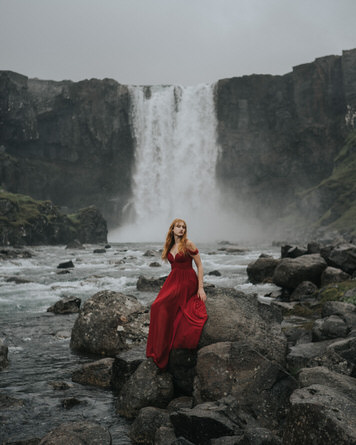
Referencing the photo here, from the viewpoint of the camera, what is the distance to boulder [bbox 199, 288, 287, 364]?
6.94m

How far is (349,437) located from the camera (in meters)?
4.11

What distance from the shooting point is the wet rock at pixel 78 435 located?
5.39m

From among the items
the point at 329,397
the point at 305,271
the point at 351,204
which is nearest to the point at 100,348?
the point at 329,397

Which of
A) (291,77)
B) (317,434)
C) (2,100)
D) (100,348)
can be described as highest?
(291,77)

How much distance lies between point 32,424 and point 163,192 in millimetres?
92984

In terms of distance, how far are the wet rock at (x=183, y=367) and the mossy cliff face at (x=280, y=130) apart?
323ft

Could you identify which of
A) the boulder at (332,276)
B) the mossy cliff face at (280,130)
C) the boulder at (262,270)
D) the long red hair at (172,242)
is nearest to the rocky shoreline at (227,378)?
the long red hair at (172,242)

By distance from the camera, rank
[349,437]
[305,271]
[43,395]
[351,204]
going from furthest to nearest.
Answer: [351,204] < [305,271] < [43,395] < [349,437]

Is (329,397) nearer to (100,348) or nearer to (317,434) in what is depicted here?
(317,434)

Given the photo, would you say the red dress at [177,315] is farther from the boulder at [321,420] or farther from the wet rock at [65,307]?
the wet rock at [65,307]

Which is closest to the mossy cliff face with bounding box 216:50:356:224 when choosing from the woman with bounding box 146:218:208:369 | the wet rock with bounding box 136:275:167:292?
the wet rock with bounding box 136:275:167:292

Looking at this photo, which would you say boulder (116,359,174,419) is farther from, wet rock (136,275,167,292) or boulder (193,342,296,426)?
wet rock (136,275,167,292)

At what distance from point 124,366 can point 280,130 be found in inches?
4152

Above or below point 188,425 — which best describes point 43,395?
below
